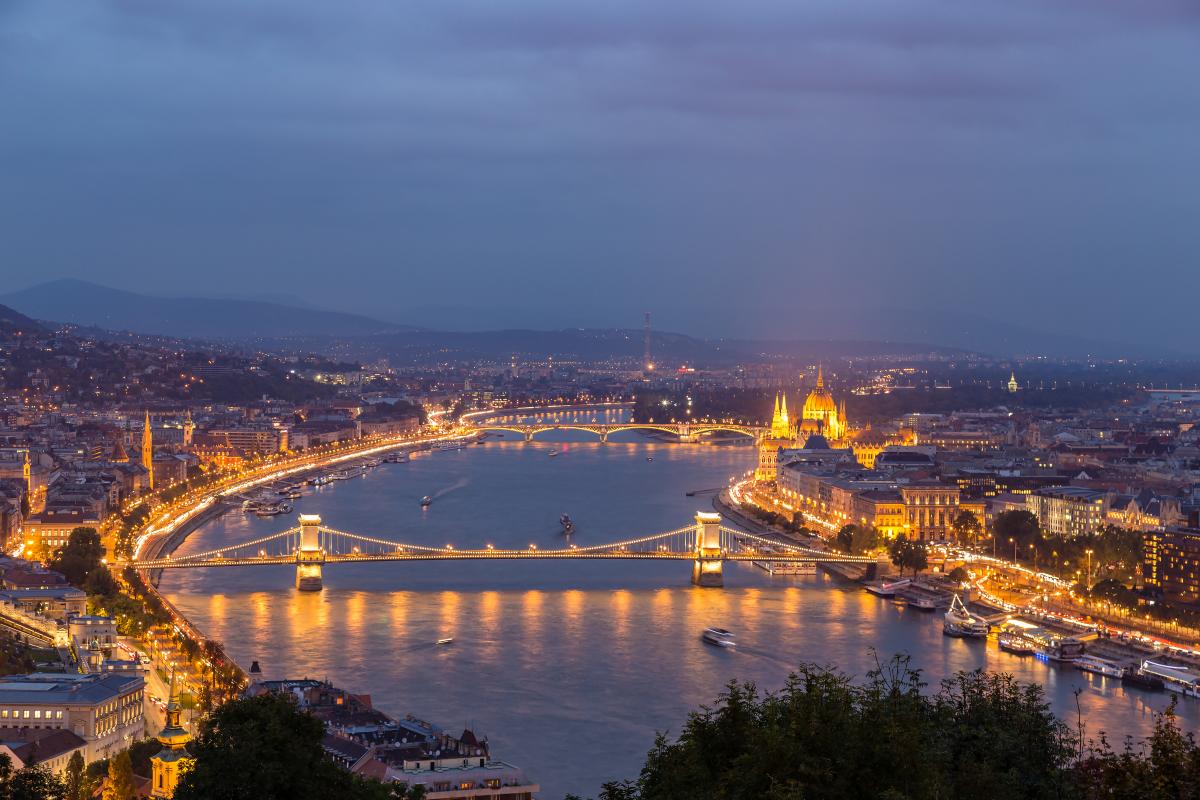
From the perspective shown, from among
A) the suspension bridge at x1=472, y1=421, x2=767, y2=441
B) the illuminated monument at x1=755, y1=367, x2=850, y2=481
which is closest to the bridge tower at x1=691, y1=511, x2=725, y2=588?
the illuminated monument at x1=755, y1=367, x2=850, y2=481

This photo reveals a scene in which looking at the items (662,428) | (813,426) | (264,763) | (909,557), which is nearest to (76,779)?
(264,763)

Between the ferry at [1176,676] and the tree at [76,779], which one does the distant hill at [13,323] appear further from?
the tree at [76,779]

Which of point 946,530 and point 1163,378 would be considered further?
point 1163,378

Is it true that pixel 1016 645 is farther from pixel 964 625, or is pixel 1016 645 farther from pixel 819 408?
pixel 819 408

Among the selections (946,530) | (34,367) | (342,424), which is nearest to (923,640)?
(946,530)

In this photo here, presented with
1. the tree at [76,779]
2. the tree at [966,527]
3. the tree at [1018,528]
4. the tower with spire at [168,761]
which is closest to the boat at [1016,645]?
the tree at [1018,528]

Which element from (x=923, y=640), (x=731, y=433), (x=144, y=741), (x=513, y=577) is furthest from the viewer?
(x=731, y=433)

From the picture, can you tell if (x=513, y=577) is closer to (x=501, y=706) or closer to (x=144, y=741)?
(x=501, y=706)
